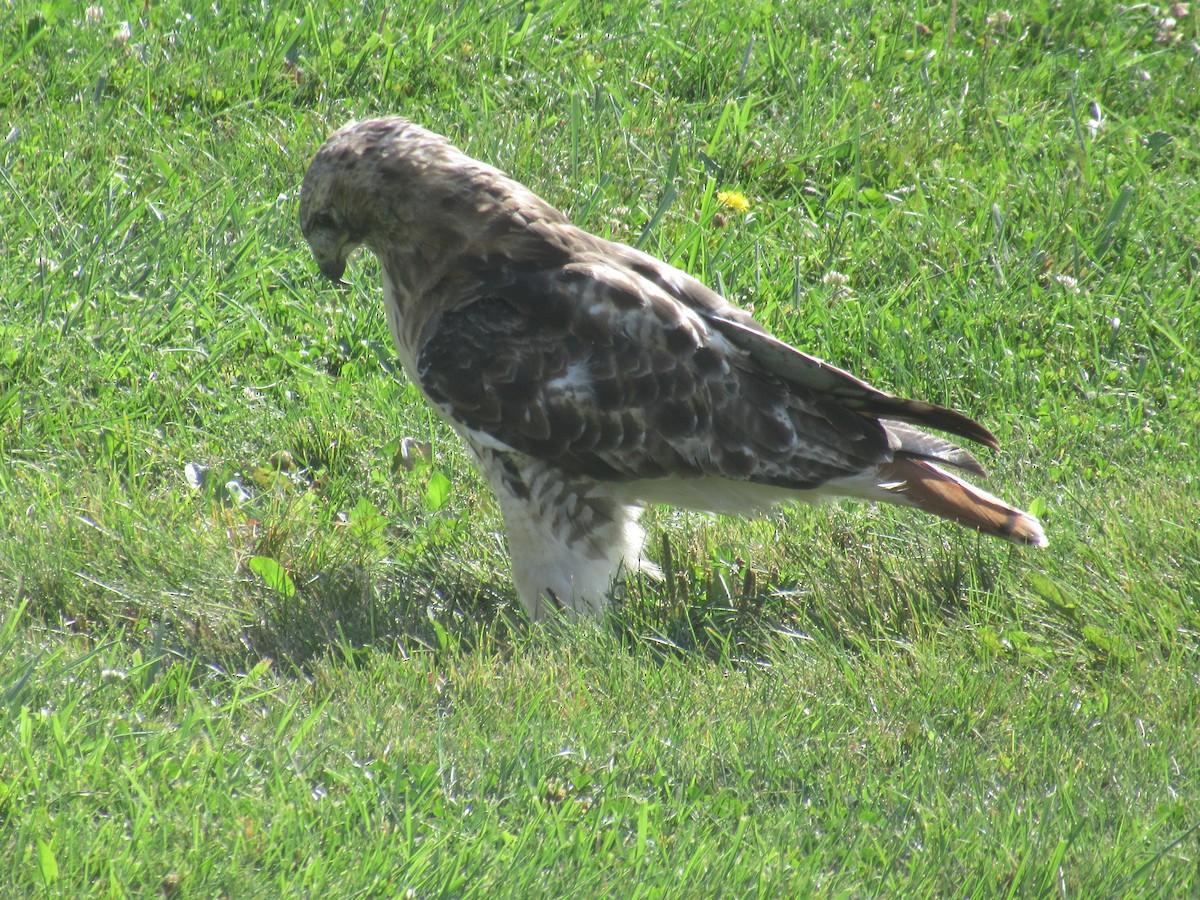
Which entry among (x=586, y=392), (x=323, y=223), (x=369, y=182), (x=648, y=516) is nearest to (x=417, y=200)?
(x=369, y=182)

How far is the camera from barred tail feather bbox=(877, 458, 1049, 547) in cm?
411

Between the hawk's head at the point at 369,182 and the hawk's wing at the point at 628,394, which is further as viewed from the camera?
the hawk's head at the point at 369,182

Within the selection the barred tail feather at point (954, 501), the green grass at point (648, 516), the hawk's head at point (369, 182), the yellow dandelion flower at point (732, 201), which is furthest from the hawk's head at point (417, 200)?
the yellow dandelion flower at point (732, 201)

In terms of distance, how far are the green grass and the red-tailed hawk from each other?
23 cm

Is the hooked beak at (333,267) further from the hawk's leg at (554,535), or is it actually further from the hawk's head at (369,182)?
the hawk's leg at (554,535)

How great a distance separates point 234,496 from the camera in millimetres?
4680

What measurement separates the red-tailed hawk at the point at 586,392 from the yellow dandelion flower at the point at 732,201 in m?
1.81

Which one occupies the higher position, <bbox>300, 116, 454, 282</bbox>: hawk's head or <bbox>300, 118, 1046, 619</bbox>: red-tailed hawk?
<bbox>300, 116, 454, 282</bbox>: hawk's head

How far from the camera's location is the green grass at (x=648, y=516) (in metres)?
3.01

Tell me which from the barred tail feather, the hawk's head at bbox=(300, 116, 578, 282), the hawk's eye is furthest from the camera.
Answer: the hawk's eye

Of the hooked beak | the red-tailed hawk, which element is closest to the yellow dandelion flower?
the red-tailed hawk

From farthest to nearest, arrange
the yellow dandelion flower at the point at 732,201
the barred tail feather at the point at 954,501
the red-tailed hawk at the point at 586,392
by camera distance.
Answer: the yellow dandelion flower at the point at 732,201 < the red-tailed hawk at the point at 586,392 < the barred tail feather at the point at 954,501

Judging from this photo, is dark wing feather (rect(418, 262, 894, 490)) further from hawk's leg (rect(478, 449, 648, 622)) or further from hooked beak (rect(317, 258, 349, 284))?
hooked beak (rect(317, 258, 349, 284))

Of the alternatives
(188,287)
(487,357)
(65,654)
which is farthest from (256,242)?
(65,654)
